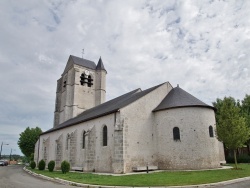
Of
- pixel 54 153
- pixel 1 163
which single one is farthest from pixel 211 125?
pixel 1 163

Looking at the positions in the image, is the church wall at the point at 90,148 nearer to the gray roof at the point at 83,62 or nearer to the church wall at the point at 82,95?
the church wall at the point at 82,95

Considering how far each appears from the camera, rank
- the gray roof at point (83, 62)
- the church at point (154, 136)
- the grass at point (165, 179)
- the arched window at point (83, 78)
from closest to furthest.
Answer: the grass at point (165, 179) < the church at point (154, 136) < the arched window at point (83, 78) < the gray roof at point (83, 62)

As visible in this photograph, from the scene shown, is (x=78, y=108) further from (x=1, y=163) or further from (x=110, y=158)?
(x=1, y=163)

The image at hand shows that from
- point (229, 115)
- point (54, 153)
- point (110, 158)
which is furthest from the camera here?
point (54, 153)

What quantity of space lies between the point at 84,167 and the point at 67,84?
19115 mm

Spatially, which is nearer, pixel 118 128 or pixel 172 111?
pixel 118 128

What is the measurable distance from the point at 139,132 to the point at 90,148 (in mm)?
4901

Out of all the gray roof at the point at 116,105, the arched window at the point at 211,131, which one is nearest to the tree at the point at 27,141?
the gray roof at the point at 116,105

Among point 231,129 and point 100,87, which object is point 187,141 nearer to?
point 231,129

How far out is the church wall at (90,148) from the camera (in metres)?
17.8

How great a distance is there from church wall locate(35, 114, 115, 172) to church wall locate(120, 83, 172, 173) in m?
1.48

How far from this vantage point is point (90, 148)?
19.3 meters

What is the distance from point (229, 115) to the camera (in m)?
16.3

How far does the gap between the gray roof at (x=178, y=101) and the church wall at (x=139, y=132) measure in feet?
3.12
